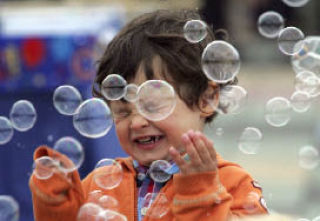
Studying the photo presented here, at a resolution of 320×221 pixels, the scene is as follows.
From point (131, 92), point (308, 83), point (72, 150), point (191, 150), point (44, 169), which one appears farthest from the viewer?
point (308, 83)

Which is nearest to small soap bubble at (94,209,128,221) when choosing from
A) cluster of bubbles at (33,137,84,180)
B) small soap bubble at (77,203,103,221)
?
small soap bubble at (77,203,103,221)

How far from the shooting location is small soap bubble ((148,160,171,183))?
6.36 ft

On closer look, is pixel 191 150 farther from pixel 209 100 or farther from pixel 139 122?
pixel 209 100

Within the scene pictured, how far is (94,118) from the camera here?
2.13m

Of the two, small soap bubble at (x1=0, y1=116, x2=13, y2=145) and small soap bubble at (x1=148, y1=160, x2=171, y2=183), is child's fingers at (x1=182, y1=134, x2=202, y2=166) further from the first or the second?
small soap bubble at (x1=0, y1=116, x2=13, y2=145)

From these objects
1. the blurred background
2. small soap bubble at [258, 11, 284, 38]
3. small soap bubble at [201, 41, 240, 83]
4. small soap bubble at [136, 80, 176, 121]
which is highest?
small soap bubble at [258, 11, 284, 38]

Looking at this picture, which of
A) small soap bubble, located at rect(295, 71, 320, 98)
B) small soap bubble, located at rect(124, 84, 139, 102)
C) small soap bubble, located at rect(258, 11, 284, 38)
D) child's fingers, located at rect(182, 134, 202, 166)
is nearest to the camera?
child's fingers, located at rect(182, 134, 202, 166)

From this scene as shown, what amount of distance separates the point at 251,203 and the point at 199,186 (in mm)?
194

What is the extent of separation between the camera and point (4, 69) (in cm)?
470

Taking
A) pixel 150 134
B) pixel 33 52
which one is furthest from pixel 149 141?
pixel 33 52

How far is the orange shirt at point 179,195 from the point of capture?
181 centimetres

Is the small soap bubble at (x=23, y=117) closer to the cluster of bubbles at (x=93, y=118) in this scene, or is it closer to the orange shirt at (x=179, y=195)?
the cluster of bubbles at (x=93, y=118)

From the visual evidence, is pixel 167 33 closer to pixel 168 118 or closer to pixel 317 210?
pixel 168 118

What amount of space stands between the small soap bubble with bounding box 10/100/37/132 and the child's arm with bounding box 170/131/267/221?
586 mm
